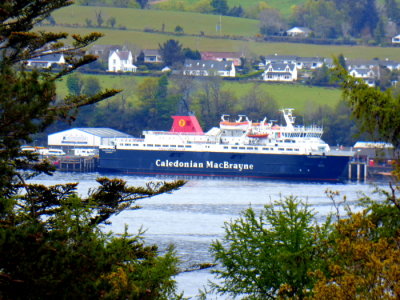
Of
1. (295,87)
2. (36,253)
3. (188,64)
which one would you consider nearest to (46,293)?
(36,253)

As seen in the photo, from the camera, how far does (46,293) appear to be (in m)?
9.25

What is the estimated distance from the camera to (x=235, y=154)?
62.7 m

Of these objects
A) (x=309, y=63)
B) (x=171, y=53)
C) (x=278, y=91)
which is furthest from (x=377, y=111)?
(x=309, y=63)

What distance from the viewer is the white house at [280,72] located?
300ft

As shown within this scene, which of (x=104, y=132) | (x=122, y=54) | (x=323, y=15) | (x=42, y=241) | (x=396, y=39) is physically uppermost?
(x=323, y=15)

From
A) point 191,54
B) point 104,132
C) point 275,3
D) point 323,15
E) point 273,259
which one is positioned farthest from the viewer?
point 275,3

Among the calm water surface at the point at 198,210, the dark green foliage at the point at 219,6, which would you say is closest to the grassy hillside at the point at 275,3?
the dark green foliage at the point at 219,6

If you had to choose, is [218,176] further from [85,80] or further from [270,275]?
[270,275]

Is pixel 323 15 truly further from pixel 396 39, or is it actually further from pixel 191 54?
pixel 191 54

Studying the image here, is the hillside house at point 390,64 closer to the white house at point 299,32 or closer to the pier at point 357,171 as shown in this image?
the white house at point 299,32

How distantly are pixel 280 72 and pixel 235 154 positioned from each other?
1163 inches

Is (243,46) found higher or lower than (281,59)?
higher

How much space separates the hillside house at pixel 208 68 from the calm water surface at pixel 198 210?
3383 centimetres

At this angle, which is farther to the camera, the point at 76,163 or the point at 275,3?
the point at 275,3
